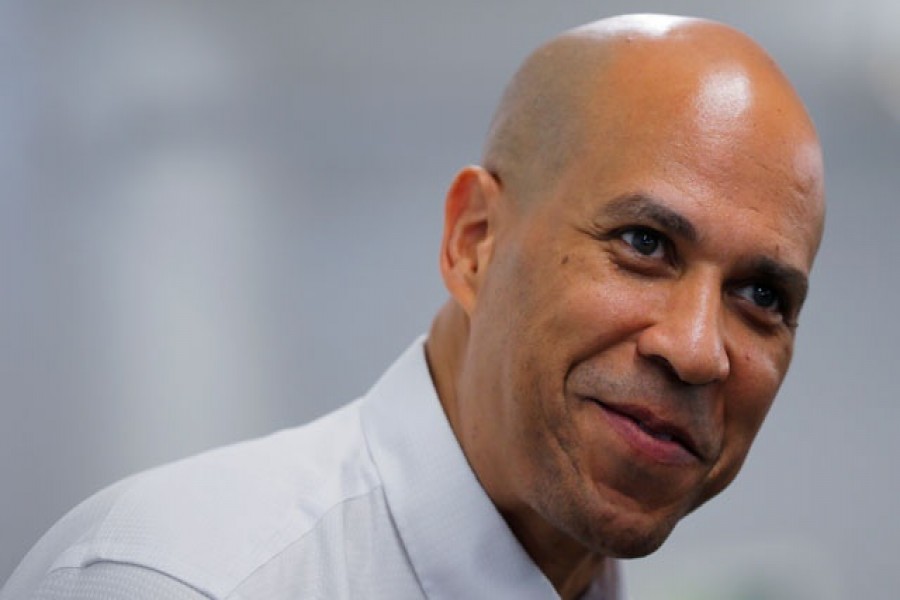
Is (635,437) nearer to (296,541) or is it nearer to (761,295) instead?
(761,295)

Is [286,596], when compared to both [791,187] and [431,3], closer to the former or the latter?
[791,187]

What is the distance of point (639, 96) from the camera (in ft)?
3.38

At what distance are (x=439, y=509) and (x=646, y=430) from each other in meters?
0.19

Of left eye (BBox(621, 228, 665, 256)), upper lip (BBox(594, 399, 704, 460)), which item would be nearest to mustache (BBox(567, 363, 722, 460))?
upper lip (BBox(594, 399, 704, 460))

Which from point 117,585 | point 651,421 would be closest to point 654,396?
point 651,421

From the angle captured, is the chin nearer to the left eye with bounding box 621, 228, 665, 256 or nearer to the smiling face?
the smiling face

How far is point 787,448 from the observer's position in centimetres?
190

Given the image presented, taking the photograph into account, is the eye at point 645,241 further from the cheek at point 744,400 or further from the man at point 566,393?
the cheek at point 744,400

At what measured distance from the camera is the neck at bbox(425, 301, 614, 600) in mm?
1068

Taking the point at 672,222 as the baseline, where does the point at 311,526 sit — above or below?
below

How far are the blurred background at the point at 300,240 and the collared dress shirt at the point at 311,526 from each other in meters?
0.67

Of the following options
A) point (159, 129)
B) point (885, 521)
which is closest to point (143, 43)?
point (159, 129)

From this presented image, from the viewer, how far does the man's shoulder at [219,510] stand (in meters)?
0.91

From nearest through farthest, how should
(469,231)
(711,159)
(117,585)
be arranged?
(117,585) → (711,159) → (469,231)
